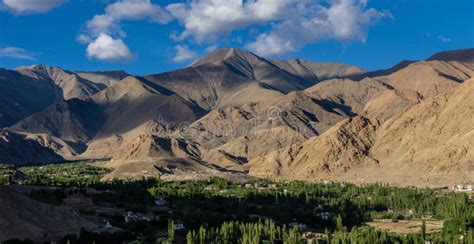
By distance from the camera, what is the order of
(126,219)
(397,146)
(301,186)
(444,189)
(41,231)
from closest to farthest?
(41,231) → (126,219) → (444,189) → (301,186) → (397,146)

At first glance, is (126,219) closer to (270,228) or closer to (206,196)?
(270,228)

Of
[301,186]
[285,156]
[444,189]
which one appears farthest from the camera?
[285,156]

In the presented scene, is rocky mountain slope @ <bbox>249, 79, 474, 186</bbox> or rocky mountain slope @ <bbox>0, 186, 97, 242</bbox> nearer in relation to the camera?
rocky mountain slope @ <bbox>0, 186, 97, 242</bbox>

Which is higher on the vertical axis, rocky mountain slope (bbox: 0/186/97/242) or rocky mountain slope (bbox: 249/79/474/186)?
rocky mountain slope (bbox: 249/79/474/186)

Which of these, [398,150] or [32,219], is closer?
[32,219]

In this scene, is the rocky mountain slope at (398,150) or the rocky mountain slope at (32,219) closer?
the rocky mountain slope at (32,219)

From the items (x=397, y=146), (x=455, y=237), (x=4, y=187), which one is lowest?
(x=455, y=237)

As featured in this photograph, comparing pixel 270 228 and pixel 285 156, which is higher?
pixel 285 156

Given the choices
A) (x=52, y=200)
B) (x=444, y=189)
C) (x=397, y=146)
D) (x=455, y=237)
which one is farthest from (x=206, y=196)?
(x=397, y=146)

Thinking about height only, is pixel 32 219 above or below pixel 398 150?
below

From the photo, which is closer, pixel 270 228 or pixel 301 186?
pixel 270 228

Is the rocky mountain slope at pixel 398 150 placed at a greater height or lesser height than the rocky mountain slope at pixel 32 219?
greater
